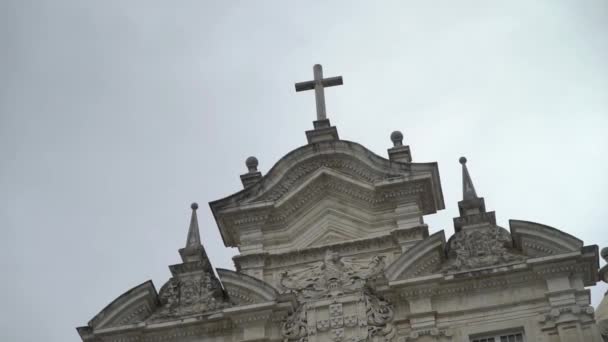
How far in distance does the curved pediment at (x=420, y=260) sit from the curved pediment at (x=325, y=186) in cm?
185

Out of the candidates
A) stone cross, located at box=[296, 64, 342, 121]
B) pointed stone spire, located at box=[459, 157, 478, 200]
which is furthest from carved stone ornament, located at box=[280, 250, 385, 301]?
stone cross, located at box=[296, 64, 342, 121]

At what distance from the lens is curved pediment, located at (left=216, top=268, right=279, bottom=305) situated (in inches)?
796

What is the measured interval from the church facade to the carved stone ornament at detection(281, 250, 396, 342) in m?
0.03

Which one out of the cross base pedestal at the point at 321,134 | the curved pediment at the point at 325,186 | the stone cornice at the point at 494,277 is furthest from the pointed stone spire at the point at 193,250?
the stone cornice at the point at 494,277

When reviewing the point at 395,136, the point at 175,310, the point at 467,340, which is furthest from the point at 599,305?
the point at 175,310

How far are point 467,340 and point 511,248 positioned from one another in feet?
7.92

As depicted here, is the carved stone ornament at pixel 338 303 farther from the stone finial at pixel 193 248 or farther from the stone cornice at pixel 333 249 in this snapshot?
the stone finial at pixel 193 248

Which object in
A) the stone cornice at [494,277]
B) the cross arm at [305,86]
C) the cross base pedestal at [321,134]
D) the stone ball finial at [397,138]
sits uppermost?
the cross arm at [305,86]

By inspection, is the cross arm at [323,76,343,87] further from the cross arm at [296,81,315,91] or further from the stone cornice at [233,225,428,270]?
the stone cornice at [233,225,428,270]

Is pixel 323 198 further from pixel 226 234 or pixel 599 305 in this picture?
pixel 599 305

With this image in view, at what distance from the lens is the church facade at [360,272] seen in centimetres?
1930

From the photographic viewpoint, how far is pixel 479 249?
20047 millimetres

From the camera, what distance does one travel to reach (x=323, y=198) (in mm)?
22656

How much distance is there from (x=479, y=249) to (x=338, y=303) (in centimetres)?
318
